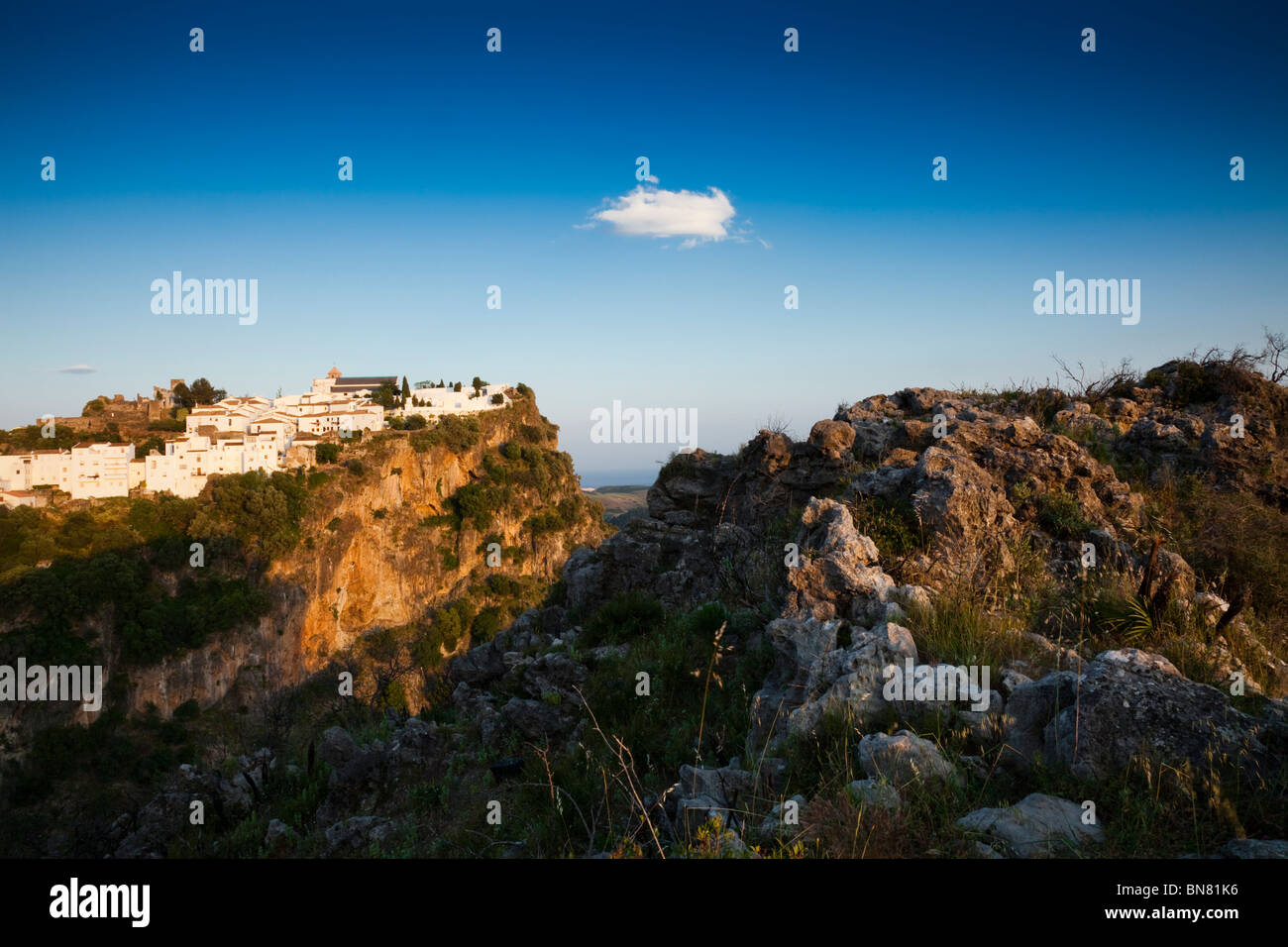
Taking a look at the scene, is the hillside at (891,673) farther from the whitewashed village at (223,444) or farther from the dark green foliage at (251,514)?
the whitewashed village at (223,444)

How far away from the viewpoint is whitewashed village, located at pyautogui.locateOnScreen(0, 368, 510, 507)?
176 ft

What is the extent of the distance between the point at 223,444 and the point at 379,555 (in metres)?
19.3

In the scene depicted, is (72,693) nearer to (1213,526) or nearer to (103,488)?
(103,488)

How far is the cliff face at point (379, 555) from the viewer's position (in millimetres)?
55438

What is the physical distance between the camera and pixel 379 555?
7069cm

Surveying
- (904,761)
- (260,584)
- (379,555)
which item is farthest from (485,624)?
(904,761)

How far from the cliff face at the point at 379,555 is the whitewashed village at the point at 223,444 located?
18.0 ft

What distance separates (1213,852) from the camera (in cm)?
278

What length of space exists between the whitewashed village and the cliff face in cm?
548

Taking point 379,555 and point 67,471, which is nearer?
point 67,471

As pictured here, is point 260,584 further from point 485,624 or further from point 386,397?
point 386,397

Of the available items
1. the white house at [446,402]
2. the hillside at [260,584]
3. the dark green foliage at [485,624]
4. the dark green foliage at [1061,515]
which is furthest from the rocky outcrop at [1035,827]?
the white house at [446,402]
